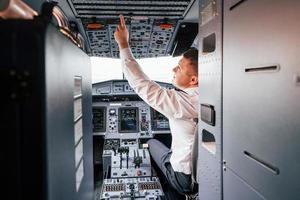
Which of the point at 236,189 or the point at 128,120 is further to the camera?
the point at 128,120

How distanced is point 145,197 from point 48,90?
271 cm

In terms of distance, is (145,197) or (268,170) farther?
(145,197)

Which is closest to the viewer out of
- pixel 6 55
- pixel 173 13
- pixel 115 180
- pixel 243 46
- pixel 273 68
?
pixel 6 55

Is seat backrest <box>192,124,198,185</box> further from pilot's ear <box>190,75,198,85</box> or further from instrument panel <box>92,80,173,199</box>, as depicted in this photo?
instrument panel <box>92,80,173,199</box>

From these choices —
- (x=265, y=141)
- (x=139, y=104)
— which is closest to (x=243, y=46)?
(x=265, y=141)

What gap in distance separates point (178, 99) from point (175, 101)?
28mm

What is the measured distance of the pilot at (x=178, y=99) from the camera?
2.45 m

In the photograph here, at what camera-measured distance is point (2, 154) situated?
73cm

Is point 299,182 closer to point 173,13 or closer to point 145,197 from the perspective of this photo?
point 173,13

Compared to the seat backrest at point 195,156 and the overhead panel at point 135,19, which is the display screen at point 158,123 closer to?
the overhead panel at point 135,19

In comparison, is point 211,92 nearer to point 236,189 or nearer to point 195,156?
point 236,189

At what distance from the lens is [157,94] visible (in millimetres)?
2492

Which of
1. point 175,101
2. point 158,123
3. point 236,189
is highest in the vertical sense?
point 175,101

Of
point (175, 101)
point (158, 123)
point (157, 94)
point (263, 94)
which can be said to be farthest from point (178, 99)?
point (158, 123)
